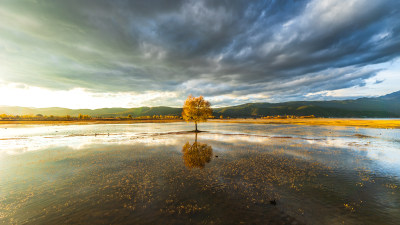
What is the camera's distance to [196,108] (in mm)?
67938

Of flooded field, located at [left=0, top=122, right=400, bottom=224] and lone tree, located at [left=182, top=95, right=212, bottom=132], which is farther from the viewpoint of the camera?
lone tree, located at [left=182, top=95, right=212, bottom=132]

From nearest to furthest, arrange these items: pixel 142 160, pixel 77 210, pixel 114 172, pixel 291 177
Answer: pixel 77 210 → pixel 291 177 → pixel 114 172 → pixel 142 160

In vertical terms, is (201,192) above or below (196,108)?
below

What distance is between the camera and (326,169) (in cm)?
1992

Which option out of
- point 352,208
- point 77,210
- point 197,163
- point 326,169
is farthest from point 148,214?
point 326,169

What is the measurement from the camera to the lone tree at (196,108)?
6775 centimetres

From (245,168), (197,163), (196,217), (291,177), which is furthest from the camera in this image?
(197,163)

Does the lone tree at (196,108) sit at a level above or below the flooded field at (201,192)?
above

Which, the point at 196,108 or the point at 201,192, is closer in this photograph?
the point at 201,192

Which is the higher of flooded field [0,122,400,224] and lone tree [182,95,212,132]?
lone tree [182,95,212,132]

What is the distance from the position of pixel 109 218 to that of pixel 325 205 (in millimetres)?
15685

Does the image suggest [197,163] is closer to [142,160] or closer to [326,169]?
[142,160]

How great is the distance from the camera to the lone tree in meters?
67.8

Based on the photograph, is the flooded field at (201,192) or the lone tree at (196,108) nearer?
the flooded field at (201,192)
